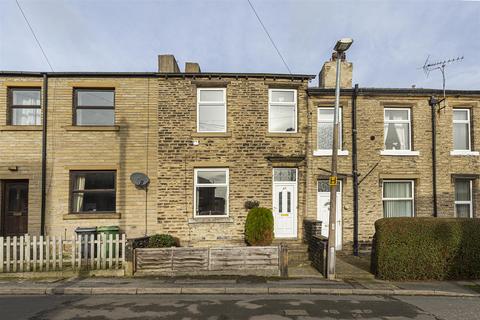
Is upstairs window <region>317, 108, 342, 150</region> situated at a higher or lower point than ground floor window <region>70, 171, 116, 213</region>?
higher

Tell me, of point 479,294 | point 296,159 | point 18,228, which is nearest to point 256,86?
point 296,159

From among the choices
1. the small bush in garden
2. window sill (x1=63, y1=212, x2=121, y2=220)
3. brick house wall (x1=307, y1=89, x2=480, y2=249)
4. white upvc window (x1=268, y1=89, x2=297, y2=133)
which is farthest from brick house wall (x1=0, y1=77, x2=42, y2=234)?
brick house wall (x1=307, y1=89, x2=480, y2=249)

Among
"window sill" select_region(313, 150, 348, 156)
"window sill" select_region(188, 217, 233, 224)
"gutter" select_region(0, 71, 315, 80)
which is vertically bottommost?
"window sill" select_region(188, 217, 233, 224)

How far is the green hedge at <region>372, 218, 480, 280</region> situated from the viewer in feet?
27.4

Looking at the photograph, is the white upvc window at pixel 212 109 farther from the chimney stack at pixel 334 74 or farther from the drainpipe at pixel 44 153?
the drainpipe at pixel 44 153

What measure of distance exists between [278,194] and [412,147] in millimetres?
5549

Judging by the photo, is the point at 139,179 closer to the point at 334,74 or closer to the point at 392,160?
the point at 334,74

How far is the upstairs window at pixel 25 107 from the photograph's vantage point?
11445 millimetres

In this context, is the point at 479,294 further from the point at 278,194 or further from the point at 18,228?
the point at 18,228

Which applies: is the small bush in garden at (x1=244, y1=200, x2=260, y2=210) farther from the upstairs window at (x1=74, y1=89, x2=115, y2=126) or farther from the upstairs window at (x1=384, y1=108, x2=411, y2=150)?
the upstairs window at (x1=74, y1=89, x2=115, y2=126)

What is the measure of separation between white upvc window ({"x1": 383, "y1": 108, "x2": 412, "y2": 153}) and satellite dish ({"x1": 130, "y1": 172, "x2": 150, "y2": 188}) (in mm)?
9101

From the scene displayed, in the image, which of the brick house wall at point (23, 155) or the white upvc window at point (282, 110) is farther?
the white upvc window at point (282, 110)

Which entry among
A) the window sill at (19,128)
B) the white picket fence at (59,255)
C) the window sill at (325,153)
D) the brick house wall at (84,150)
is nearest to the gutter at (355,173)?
the window sill at (325,153)

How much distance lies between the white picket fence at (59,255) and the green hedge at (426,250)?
7104 mm
